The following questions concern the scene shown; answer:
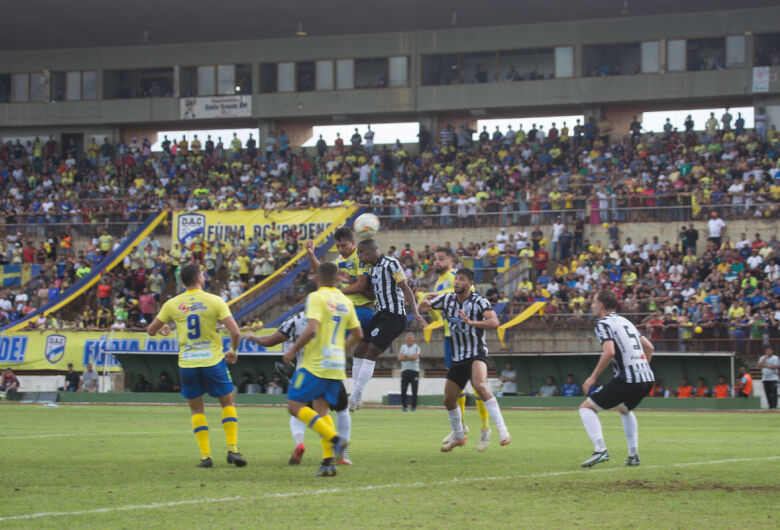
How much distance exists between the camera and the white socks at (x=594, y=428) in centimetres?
1130

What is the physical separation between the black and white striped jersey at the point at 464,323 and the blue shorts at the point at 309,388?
285cm

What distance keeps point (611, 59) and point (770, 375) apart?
24.9 metres

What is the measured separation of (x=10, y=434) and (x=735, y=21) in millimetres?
40785

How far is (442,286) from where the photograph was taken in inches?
581

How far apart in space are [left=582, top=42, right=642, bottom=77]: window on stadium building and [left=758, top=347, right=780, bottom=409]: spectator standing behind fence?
2320 cm

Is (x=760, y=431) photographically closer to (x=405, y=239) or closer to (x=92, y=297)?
(x=405, y=239)

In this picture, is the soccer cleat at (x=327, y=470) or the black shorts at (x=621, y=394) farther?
the black shorts at (x=621, y=394)

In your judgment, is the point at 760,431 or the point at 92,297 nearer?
the point at 760,431

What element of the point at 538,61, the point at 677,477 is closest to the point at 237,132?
the point at 538,61

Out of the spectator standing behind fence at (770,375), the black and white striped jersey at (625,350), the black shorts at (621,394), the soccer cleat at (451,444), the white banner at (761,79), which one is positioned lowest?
the spectator standing behind fence at (770,375)

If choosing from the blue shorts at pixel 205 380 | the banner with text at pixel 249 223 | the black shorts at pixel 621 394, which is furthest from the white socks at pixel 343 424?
the banner with text at pixel 249 223

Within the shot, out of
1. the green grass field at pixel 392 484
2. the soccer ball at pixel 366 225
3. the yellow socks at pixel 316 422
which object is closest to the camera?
the green grass field at pixel 392 484

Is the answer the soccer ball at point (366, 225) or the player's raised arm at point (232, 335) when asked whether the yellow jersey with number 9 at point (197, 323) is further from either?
the soccer ball at point (366, 225)

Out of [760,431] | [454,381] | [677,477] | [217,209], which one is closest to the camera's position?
[677,477]
